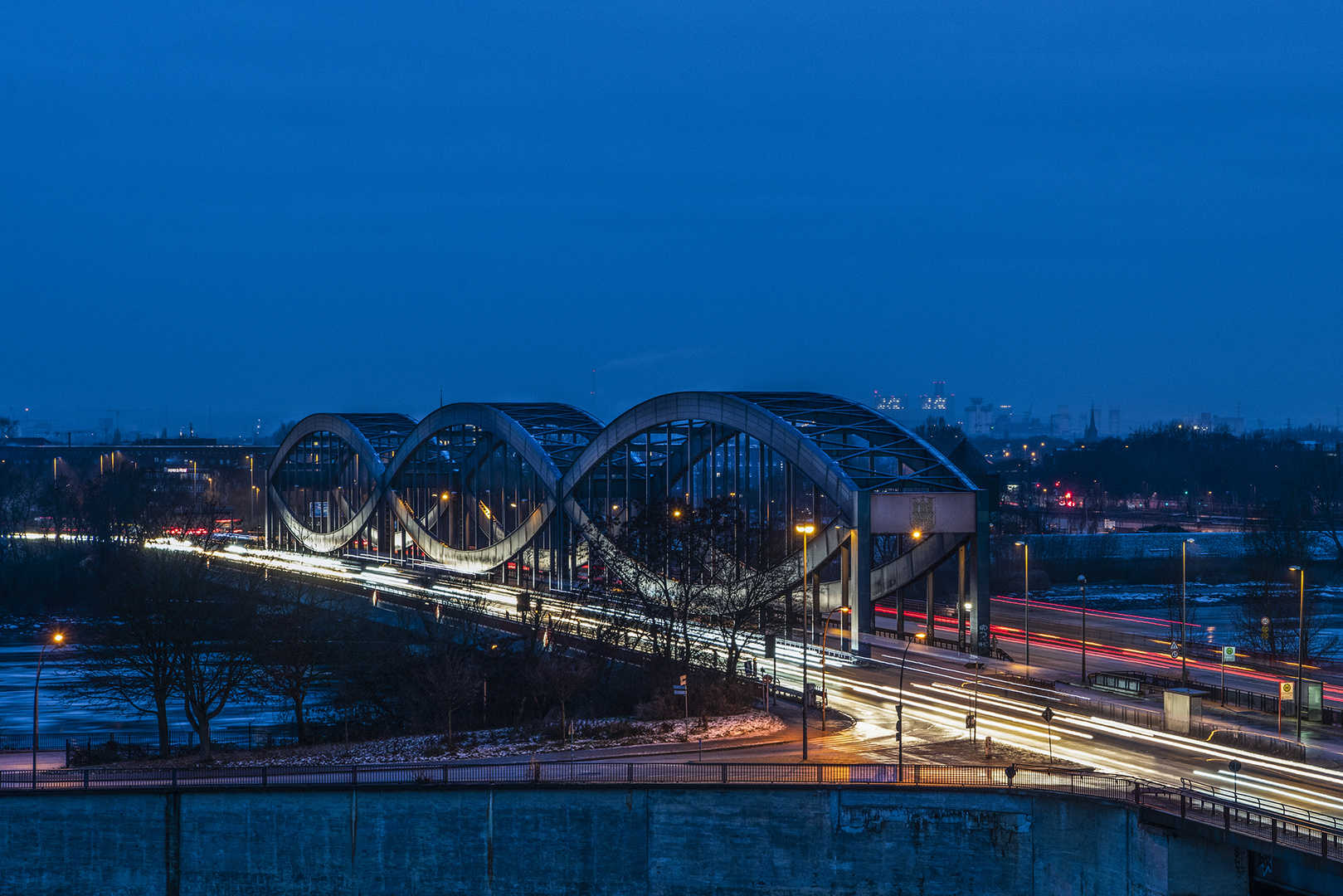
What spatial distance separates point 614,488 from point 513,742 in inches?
1595

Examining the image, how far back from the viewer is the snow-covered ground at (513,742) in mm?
44156

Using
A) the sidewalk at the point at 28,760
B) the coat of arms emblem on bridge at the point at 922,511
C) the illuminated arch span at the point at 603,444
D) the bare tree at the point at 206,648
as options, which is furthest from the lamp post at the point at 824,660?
the sidewalk at the point at 28,760

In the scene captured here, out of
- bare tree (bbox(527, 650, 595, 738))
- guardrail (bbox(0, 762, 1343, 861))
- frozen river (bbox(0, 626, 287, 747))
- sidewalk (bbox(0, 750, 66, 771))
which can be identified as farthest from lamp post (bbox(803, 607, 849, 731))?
sidewalk (bbox(0, 750, 66, 771))

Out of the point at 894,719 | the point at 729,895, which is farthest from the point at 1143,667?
the point at 729,895

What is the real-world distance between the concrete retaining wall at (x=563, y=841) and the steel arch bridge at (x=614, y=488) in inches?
821

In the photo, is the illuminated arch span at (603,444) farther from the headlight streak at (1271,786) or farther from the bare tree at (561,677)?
the headlight streak at (1271,786)

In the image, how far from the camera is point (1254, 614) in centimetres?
7569

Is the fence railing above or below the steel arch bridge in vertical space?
below

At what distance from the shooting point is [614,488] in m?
85.8

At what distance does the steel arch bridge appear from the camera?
199 feet

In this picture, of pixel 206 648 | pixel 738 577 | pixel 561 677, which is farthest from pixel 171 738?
pixel 738 577

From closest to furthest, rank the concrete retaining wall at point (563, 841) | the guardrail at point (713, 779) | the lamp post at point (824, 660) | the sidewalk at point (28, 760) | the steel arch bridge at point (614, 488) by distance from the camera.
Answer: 1. the guardrail at point (713, 779)
2. the concrete retaining wall at point (563, 841)
3. the lamp post at point (824, 660)
4. the sidewalk at point (28, 760)
5. the steel arch bridge at point (614, 488)

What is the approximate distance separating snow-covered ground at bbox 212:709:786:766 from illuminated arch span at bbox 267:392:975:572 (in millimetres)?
16420

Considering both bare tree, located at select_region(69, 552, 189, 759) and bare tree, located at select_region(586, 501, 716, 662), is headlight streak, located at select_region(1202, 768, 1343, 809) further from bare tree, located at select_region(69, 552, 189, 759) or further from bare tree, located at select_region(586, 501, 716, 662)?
bare tree, located at select_region(69, 552, 189, 759)
